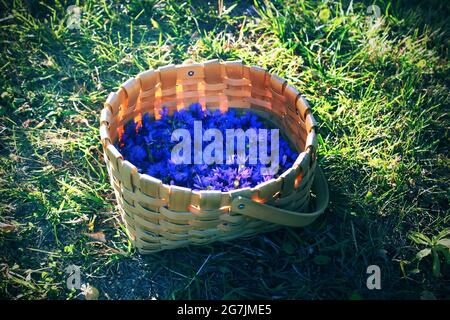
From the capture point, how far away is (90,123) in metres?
3.12

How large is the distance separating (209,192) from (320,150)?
958mm

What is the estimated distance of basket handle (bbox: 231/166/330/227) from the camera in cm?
221

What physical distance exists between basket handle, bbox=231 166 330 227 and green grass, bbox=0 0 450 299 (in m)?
0.17

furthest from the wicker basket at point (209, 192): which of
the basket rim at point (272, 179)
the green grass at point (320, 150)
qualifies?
the green grass at point (320, 150)

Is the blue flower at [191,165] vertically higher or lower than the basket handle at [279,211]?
higher

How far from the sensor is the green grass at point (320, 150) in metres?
2.53

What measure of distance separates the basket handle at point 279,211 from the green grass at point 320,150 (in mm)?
169

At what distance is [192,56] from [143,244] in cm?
130

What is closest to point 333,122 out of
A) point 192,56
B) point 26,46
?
point 192,56

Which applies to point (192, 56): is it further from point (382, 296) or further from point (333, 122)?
point (382, 296)

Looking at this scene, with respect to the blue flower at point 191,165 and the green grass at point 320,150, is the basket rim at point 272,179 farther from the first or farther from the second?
the green grass at point 320,150

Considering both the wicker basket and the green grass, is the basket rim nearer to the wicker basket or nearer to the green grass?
the wicker basket

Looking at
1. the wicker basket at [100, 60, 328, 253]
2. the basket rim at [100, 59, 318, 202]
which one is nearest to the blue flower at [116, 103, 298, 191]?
the wicker basket at [100, 60, 328, 253]

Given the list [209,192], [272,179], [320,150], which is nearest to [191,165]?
[272,179]
